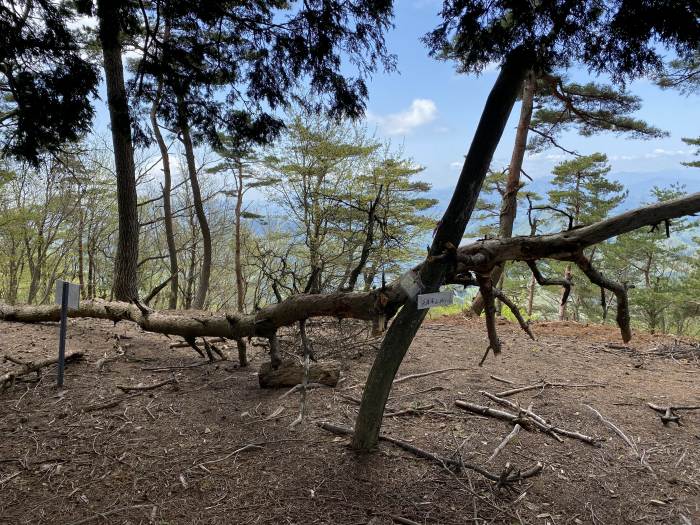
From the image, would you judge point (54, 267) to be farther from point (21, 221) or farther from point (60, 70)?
point (60, 70)

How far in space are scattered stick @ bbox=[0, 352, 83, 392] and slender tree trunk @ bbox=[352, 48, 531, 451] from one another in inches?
123

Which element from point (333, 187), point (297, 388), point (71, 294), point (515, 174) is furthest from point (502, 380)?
point (333, 187)

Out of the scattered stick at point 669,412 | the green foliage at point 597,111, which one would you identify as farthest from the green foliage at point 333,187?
the scattered stick at point 669,412

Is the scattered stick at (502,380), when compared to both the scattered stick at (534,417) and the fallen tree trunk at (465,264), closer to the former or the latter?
the scattered stick at (534,417)

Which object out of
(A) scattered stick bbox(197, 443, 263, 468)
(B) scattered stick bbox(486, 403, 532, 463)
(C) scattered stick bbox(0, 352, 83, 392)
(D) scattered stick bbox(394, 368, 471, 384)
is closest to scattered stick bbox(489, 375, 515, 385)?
(D) scattered stick bbox(394, 368, 471, 384)

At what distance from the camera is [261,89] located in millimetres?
3746

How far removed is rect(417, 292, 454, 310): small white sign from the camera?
2.20 m

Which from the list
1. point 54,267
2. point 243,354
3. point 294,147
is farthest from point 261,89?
→ point 54,267

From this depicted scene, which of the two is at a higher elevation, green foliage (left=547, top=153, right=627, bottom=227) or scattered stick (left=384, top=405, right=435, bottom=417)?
green foliage (left=547, top=153, right=627, bottom=227)

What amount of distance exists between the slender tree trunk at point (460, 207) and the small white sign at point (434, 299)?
3.2 inches

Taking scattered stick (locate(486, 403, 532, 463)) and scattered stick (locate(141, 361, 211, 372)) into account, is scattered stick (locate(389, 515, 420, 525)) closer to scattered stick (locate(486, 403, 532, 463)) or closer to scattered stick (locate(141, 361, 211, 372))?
scattered stick (locate(486, 403, 532, 463))

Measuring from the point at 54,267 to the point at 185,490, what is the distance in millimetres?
18070

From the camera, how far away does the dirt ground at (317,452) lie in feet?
7.20

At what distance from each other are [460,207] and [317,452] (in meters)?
1.73
